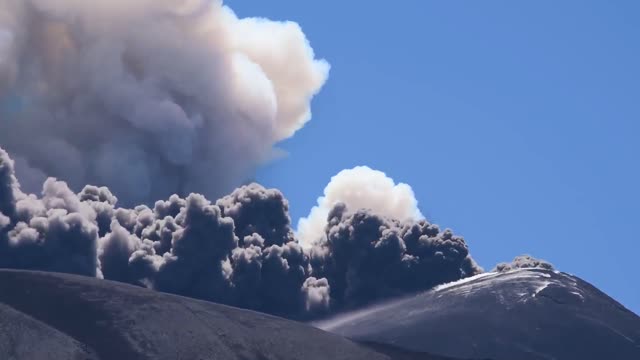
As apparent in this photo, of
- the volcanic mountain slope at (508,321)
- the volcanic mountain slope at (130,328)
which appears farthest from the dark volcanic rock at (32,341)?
the volcanic mountain slope at (508,321)

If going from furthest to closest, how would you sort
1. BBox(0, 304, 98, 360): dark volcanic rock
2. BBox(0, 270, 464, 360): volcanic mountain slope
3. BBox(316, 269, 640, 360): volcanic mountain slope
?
BBox(316, 269, 640, 360): volcanic mountain slope < BBox(0, 270, 464, 360): volcanic mountain slope < BBox(0, 304, 98, 360): dark volcanic rock

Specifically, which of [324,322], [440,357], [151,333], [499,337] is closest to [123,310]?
[151,333]

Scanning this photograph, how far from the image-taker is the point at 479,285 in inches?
4899

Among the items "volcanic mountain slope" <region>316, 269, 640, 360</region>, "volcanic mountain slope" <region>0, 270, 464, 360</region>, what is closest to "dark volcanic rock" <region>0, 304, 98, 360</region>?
"volcanic mountain slope" <region>0, 270, 464, 360</region>

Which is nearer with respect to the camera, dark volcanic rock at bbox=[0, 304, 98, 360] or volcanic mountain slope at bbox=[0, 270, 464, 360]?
dark volcanic rock at bbox=[0, 304, 98, 360]

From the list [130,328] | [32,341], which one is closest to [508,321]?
[130,328]

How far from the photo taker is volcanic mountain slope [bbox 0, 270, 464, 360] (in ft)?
208

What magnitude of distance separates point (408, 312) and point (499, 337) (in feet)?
43.3

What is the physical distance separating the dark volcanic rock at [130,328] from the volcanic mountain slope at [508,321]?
73.5 feet

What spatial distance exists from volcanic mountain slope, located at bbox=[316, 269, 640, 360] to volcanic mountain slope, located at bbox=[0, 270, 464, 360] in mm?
22557

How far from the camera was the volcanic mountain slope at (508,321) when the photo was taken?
105 metres

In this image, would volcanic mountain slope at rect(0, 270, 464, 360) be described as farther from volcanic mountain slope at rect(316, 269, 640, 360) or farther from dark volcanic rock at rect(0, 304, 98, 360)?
volcanic mountain slope at rect(316, 269, 640, 360)

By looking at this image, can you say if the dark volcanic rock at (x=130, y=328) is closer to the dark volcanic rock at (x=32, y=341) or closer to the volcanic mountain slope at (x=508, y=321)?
the dark volcanic rock at (x=32, y=341)

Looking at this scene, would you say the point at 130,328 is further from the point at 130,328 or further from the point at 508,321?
the point at 508,321
